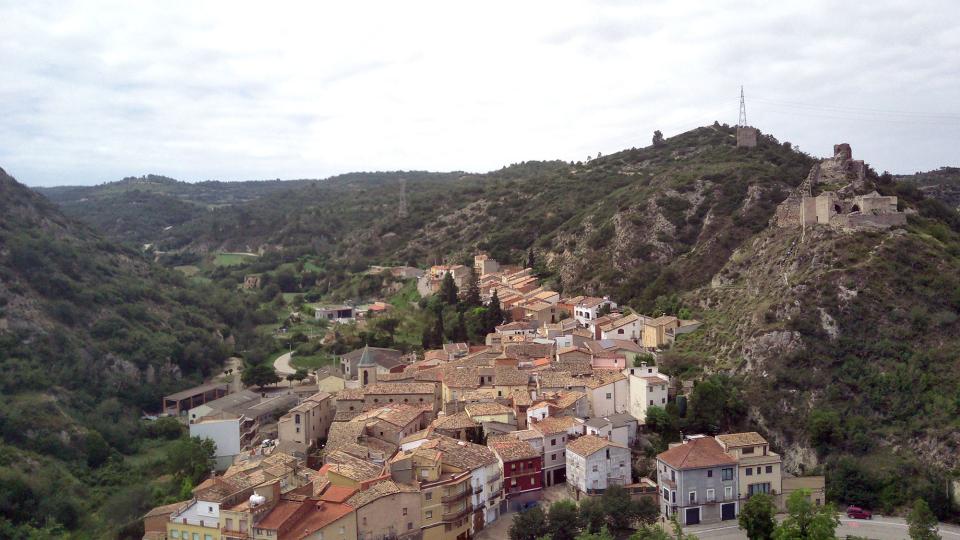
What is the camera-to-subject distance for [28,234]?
54.5 meters

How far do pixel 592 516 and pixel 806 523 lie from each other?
6.43 meters

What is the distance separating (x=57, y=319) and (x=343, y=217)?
63763 mm

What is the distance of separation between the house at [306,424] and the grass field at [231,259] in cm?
6133

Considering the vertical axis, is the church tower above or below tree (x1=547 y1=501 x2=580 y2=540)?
above

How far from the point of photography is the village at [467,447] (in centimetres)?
2572

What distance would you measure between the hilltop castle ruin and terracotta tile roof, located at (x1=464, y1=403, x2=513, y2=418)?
18.9 metres

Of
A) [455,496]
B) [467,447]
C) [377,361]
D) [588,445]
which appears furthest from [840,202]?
[455,496]

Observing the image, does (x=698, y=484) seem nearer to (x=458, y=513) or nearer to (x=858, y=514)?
(x=858, y=514)

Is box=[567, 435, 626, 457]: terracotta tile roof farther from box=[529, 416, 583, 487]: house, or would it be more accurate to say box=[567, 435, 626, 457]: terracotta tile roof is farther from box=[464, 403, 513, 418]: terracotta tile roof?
box=[464, 403, 513, 418]: terracotta tile roof

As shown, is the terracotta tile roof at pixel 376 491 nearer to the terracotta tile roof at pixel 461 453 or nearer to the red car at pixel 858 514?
the terracotta tile roof at pixel 461 453

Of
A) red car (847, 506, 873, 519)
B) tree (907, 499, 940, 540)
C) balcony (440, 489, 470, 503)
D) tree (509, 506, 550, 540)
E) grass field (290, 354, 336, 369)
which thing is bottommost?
red car (847, 506, 873, 519)

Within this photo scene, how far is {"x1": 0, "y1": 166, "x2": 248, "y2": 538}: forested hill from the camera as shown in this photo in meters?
32.4

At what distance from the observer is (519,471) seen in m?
30.0

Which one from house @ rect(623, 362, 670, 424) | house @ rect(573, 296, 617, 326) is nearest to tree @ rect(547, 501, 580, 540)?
house @ rect(623, 362, 670, 424)
